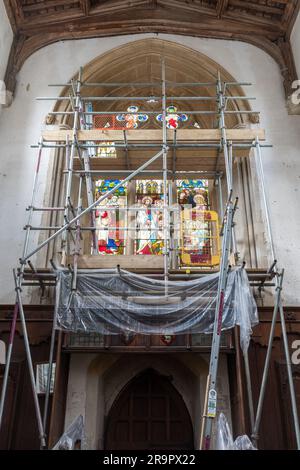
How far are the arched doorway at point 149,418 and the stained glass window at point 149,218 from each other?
2.09 metres

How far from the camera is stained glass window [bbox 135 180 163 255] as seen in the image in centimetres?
779

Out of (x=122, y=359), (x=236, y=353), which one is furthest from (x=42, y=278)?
(x=236, y=353)

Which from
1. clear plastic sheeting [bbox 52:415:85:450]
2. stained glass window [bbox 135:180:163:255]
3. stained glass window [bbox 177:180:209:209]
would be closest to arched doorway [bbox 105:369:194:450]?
clear plastic sheeting [bbox 52:415:85:450]

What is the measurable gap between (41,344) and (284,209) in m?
4.26

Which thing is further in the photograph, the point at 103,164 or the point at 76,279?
the point at 103,164

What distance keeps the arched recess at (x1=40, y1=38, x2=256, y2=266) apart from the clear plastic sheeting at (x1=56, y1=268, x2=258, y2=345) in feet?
12.4

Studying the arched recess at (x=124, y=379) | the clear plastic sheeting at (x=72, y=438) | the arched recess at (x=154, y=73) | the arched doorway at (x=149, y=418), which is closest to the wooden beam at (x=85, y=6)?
the arched recess at (x=154, y=73)

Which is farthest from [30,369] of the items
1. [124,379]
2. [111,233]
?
[111,233]

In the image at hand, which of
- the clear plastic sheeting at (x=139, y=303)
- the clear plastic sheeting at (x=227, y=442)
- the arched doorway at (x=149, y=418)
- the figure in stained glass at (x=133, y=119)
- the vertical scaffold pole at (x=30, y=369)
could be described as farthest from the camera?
the figure in stained glass at (x=133, y=119)

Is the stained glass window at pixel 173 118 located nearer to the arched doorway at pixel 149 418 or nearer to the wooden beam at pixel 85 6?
the wooden beam at pixel 85 6

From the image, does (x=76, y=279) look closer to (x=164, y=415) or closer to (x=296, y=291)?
(x=164, y=415)

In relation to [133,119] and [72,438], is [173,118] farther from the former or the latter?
[72,438]

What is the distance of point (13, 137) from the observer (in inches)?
309

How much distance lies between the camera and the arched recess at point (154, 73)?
27.7 feet
